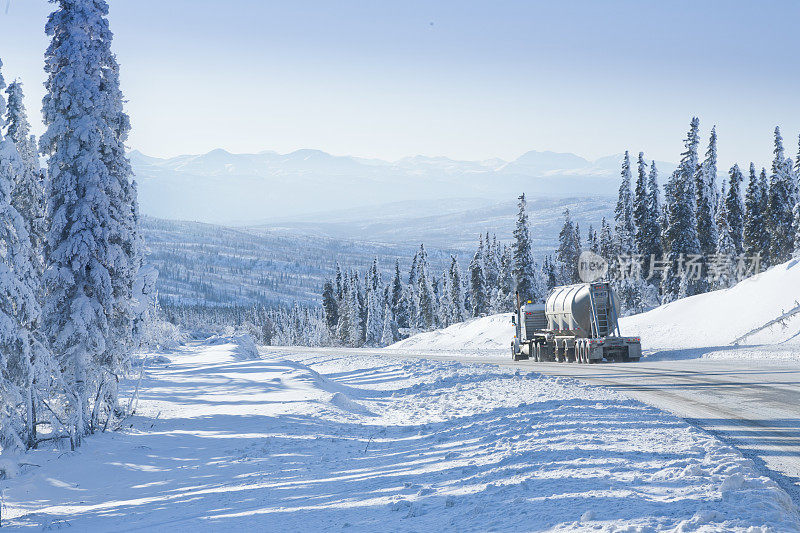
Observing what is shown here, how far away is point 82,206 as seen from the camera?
1739 centimetres

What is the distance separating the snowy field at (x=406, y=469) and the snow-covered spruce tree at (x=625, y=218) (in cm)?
5335

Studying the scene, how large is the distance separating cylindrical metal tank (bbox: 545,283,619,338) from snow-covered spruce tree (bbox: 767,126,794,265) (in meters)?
45.4

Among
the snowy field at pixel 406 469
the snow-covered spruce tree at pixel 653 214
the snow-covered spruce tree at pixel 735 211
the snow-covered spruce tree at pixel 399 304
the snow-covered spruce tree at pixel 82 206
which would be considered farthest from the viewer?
the snow-covered spruce tree at pixel 399 304

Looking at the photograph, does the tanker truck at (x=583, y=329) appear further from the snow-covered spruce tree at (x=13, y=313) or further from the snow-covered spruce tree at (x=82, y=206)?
the snow-covered spruce tree at (x=13, y=313)

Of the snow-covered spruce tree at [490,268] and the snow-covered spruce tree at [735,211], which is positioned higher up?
the snow-covered spruce tree at [735,211]

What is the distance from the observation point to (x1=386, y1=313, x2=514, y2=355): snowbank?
2036 inches

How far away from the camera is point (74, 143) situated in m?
17.4

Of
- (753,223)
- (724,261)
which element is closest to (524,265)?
(724,261)

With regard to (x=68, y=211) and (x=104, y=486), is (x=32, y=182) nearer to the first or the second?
(x=68, y=211)

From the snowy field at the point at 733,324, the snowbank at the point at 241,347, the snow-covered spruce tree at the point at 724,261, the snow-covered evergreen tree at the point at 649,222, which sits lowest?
the snowbank at the point at 241,347

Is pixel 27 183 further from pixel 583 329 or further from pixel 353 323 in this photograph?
pixel 353 323

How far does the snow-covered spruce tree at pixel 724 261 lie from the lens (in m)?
59.0

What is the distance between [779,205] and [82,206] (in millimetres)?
69256

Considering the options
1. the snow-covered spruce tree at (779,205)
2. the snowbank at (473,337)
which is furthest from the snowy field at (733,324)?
the snow-covered spruce tree at (779,205)
